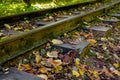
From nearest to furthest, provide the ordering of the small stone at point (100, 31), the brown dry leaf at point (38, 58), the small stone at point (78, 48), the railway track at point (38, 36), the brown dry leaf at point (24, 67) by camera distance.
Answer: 1. the brown dry leaf at point (24, 67)
2. the railway track at point (38, 36)
3. the brown dry leaf at point (38, 58)
4. the small stone at point (78, 48)
5. the small stone at point (100, 31)

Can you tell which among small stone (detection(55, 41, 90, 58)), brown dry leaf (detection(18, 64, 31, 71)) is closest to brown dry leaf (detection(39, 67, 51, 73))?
brown dry leaf (detection(18, 64, 31, 71))

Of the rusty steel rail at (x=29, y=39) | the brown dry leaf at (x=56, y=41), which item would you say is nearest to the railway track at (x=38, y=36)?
the rusty steel rail at (x=29, y=39)

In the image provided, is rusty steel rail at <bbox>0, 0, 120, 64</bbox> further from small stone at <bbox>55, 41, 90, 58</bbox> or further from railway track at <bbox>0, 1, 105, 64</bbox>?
small stone at <bbox>55, 41, 90, 58</bbox>

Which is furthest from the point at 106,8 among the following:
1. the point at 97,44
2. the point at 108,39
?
the point at 97,44

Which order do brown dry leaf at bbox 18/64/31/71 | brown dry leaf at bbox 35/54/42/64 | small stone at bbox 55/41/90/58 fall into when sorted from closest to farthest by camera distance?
brown dry leaf at bbox 18/64/31/71, brown dry leaf at bbox 35/54/42/64, small stone at bbox 55/41/90/58

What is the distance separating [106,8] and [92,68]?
4104mm

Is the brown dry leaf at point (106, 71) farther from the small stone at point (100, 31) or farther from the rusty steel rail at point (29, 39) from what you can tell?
the small stone at point (100, 31)

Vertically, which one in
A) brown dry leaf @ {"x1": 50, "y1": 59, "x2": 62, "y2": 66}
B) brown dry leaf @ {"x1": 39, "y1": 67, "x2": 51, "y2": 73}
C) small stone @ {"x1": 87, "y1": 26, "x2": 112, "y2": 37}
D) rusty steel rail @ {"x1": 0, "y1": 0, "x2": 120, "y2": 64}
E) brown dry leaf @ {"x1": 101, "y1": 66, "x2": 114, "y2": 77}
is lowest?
brown dry leaf @ {"x1": 101, "y1": 66, "x2": 114, "y2": 77}

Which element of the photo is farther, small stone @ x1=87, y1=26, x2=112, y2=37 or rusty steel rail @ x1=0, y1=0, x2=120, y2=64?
small stone @ x1=87, y1=26, x2=112, y2=37

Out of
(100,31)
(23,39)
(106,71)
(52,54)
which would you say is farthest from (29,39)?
(100,31)

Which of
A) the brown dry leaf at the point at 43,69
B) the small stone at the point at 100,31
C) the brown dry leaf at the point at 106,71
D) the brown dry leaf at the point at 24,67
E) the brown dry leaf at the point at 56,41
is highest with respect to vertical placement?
the brown dry leaf at the point at 24,67

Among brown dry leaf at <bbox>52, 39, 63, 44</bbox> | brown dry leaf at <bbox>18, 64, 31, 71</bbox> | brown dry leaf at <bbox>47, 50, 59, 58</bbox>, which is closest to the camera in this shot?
brown dry leaf at <bbox>18, 64, 31, 71</bbox>

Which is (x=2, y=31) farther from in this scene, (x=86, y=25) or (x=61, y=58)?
(x=86, y=25)

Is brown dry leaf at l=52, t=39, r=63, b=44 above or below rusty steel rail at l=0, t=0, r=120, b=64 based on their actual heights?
below
